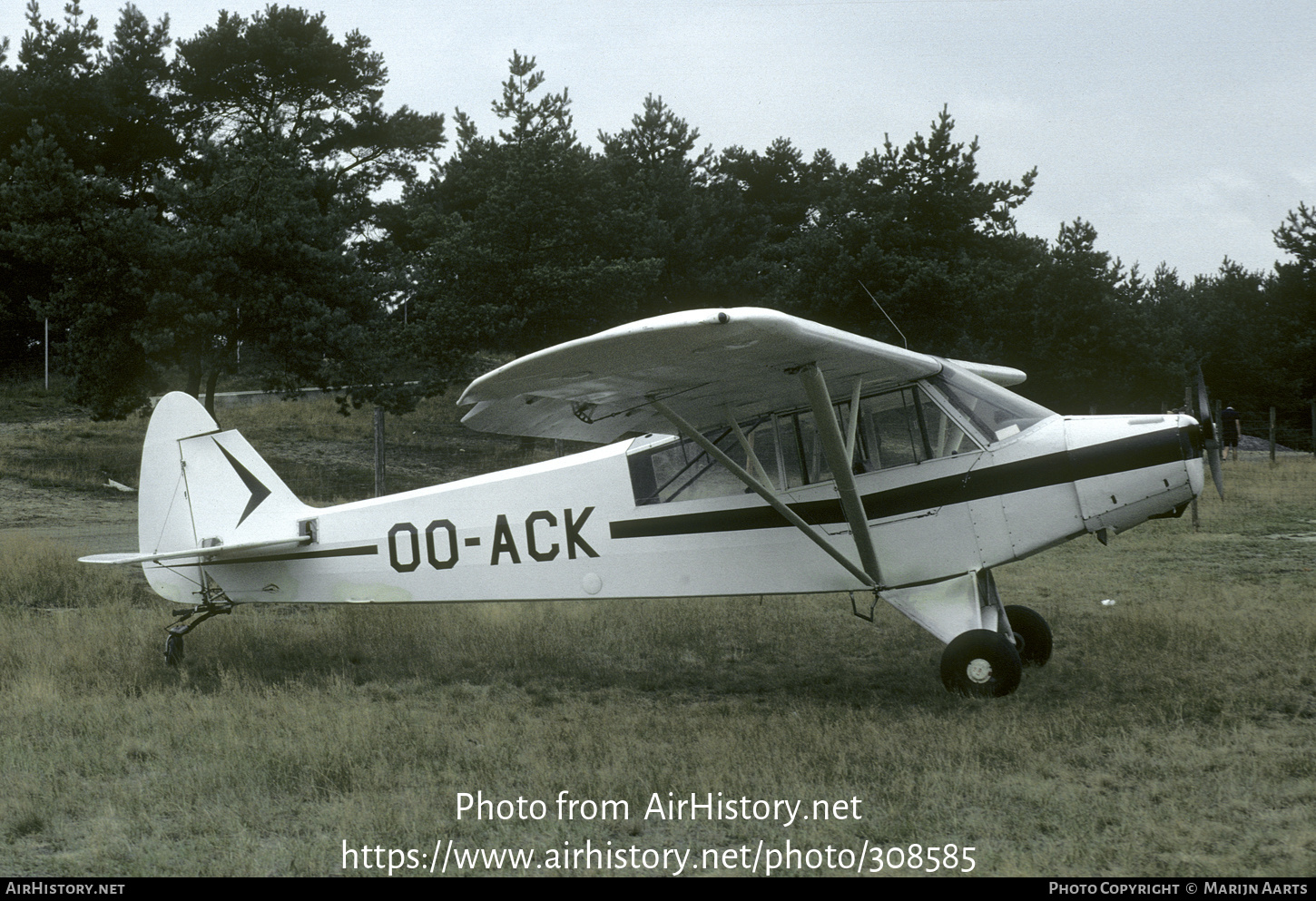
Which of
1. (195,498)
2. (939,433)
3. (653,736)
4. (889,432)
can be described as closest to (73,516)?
(195,498)

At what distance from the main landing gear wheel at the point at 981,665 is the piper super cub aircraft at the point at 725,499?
12 mm

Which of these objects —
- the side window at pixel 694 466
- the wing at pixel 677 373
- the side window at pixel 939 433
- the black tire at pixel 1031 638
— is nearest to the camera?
the wing at pixel 677 373

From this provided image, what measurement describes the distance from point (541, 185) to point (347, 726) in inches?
878

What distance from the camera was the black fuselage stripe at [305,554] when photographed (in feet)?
25.8

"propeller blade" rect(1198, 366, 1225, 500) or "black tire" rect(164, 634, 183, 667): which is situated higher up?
"propeller blade" rect(1198, 366, 1225, 500)

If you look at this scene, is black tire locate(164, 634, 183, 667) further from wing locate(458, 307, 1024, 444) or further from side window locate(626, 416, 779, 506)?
side window locate(626, 416, 779, 506)

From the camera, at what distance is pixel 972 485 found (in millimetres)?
6746

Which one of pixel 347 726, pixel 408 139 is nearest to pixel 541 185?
pixel 408 139

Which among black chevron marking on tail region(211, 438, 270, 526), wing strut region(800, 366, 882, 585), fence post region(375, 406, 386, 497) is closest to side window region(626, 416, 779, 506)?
wing strut region(800, 366, 882, 585)

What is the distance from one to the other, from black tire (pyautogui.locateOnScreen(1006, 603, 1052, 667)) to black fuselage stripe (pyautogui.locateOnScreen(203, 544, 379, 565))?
16.3 ft

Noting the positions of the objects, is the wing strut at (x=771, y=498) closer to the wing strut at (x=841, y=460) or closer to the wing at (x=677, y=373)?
the wing strut at (x=841, y=460)

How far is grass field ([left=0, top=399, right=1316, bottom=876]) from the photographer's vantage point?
4367 mm

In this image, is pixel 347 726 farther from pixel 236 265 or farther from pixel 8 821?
pixel 236 265

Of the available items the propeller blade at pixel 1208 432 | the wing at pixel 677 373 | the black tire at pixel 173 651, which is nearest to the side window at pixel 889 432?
the wing at pixel 677 373
